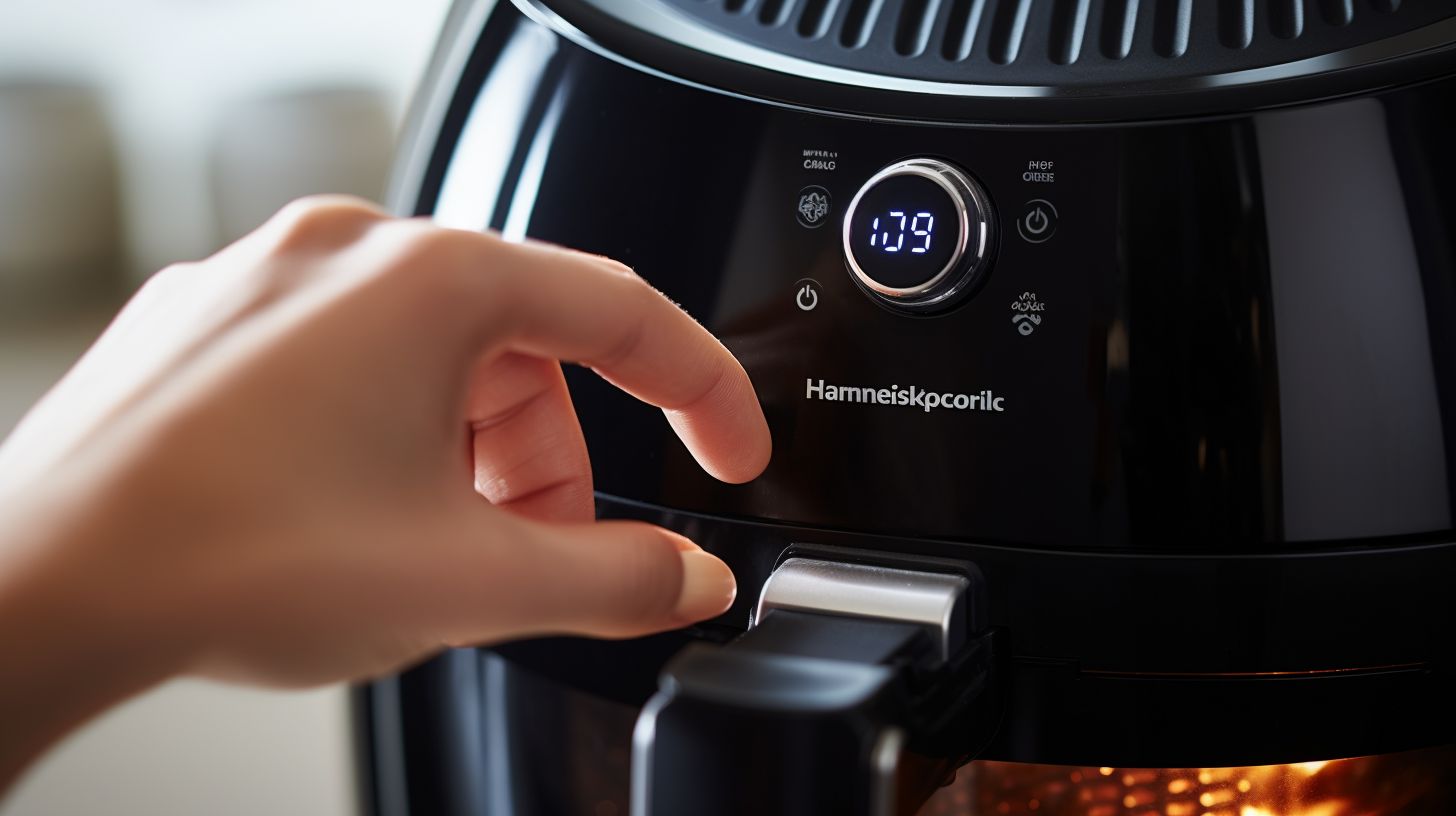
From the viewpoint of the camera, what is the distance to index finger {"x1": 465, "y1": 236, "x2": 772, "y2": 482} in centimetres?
29

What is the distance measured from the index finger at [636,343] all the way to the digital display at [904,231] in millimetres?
43

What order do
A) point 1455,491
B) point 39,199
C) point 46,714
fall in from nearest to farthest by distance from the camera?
point 46,714 → point 1455,491 → point 39,199

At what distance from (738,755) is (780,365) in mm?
132

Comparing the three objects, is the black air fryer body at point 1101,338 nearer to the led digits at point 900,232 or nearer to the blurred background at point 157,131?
the led digits at point 900,232

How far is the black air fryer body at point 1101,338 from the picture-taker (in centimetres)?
34

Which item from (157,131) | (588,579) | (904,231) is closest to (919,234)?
(904,231)

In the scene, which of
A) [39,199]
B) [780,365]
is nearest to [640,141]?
[780,365]

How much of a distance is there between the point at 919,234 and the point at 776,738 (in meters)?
0.14

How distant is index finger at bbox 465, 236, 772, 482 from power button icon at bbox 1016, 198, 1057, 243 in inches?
3.0

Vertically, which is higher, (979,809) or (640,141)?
(640,141)

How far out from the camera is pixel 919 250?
36 cm

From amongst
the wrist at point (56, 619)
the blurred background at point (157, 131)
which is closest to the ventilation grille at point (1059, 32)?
the wrist at point (56, 619)

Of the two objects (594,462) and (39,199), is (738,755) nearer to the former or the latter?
(594,462)

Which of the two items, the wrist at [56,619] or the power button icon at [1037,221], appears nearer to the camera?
the wrist at [56,619]
